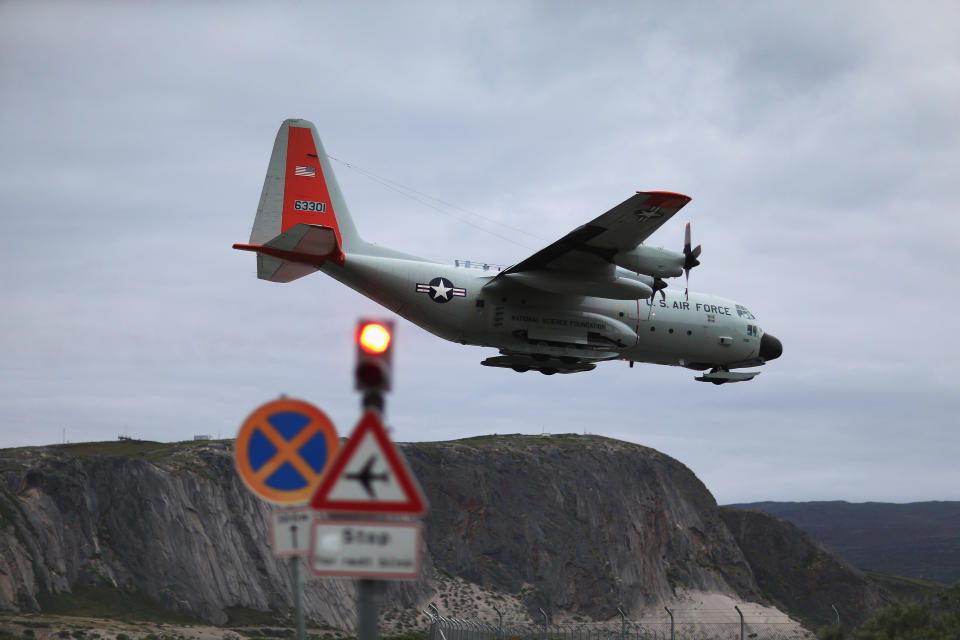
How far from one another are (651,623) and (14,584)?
5530 centimetres

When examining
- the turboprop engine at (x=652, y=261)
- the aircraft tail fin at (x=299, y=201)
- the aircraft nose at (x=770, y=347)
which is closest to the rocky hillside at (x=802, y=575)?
the aircraft nose at (x=770, y=347)

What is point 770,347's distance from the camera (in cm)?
4278

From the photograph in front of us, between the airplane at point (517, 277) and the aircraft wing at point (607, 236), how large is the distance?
0.13 feet

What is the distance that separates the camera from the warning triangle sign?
8.18 meters

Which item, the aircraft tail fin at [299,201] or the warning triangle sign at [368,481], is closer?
the warning triangle sign at [368,481]

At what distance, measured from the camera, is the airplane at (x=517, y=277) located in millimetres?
34375

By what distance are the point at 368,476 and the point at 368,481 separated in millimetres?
40

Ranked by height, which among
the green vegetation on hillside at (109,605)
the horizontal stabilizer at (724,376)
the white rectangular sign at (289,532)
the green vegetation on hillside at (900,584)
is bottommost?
the green vegetation on hillside at (900,584)

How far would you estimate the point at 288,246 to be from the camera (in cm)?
3434

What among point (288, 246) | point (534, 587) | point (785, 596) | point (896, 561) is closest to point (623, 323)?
point (288, 246)

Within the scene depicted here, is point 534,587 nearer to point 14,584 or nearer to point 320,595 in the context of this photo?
point 320,595

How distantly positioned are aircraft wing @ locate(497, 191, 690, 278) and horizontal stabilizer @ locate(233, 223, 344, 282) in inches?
A: 240

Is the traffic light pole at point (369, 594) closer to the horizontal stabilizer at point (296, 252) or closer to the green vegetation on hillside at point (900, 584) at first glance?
the horizontal stabilizer at point (296, 252)

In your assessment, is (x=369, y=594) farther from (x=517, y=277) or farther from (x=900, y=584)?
(x=900, y=584)
